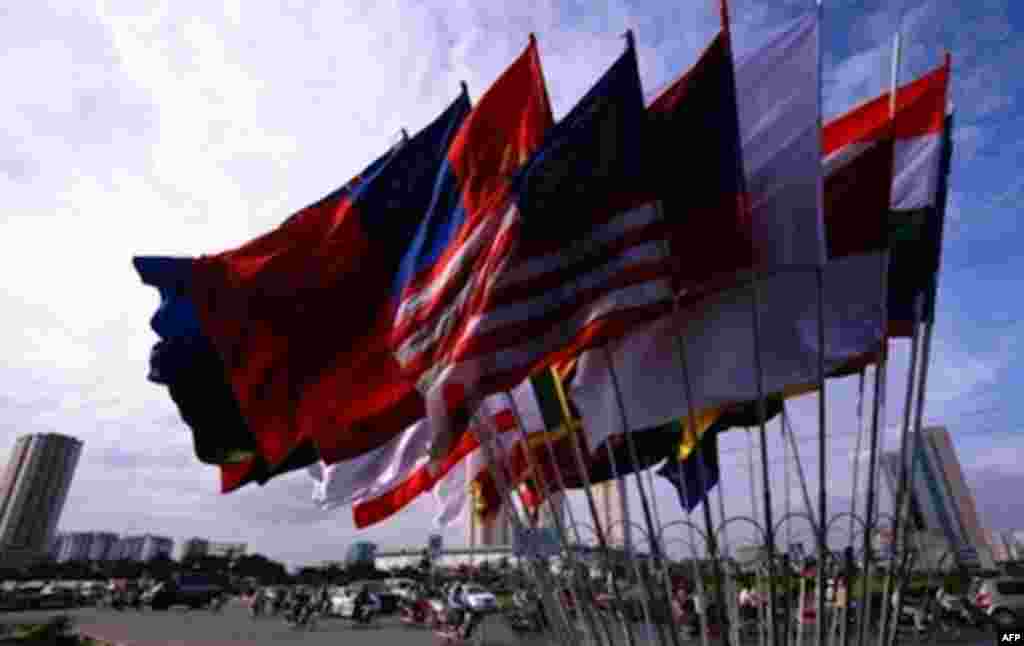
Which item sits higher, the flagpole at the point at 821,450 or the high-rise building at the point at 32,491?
the high-rise building at the point at 32,491

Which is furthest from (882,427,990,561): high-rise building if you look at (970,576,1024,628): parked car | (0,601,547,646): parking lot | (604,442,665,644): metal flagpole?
(0,601,547,646): parking lot

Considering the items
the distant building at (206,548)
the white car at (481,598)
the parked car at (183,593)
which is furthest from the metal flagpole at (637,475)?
the distant building at (206,548)

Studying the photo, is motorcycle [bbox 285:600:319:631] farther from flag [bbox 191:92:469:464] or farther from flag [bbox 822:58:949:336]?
flag [bbox 822:58:949:336]

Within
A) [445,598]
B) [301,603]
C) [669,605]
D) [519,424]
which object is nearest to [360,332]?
[519,424]

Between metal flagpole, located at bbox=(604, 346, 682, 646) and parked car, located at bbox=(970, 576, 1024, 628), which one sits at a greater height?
metal flagpole, located at bbox=(604, 346, 682, 646)

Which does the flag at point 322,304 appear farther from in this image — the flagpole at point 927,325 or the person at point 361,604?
the person at point 361,604

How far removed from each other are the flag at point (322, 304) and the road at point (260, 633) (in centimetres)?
1217

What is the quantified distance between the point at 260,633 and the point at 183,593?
18.5 meters

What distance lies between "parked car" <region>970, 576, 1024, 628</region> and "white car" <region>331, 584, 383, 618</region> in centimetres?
2267

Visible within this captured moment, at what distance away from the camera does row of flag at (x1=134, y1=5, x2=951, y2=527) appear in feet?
14.4

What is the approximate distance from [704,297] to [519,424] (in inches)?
70.5

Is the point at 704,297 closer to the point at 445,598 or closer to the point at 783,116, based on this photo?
the point at 783,116

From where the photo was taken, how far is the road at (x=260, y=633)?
19000mm

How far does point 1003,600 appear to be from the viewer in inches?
799
